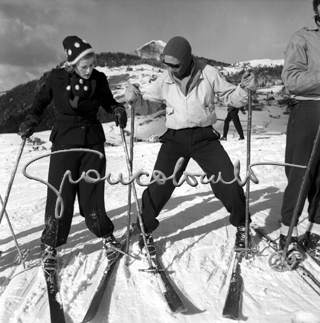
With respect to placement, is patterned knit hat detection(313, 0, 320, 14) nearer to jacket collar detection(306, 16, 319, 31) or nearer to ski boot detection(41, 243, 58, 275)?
jacket collar detection(306, 16, 319, 31)

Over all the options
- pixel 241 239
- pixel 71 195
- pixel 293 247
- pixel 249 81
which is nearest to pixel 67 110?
pixel 71 195

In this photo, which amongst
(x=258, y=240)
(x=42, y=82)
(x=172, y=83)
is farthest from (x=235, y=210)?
(x=42, y=82)

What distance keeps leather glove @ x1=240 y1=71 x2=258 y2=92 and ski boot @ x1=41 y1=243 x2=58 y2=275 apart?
2205mm

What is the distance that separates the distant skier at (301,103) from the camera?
2629 mm

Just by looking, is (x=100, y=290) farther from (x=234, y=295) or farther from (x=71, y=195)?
(x=234, y=295)

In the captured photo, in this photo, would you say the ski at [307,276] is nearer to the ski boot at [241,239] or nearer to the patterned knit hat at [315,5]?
the ski boot at [241,239]

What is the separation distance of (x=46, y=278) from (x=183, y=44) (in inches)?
89.2

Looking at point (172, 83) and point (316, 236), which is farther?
point (316, 236)

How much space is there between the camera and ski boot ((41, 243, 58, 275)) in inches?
106

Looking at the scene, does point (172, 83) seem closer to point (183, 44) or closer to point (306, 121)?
point (183, 44)

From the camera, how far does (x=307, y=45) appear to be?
2.66m

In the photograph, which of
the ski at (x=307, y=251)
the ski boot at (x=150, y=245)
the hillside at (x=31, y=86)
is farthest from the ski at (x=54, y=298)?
the hillside at (x=31, y=86)

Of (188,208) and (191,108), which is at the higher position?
(191,108)

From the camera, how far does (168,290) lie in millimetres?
2395
